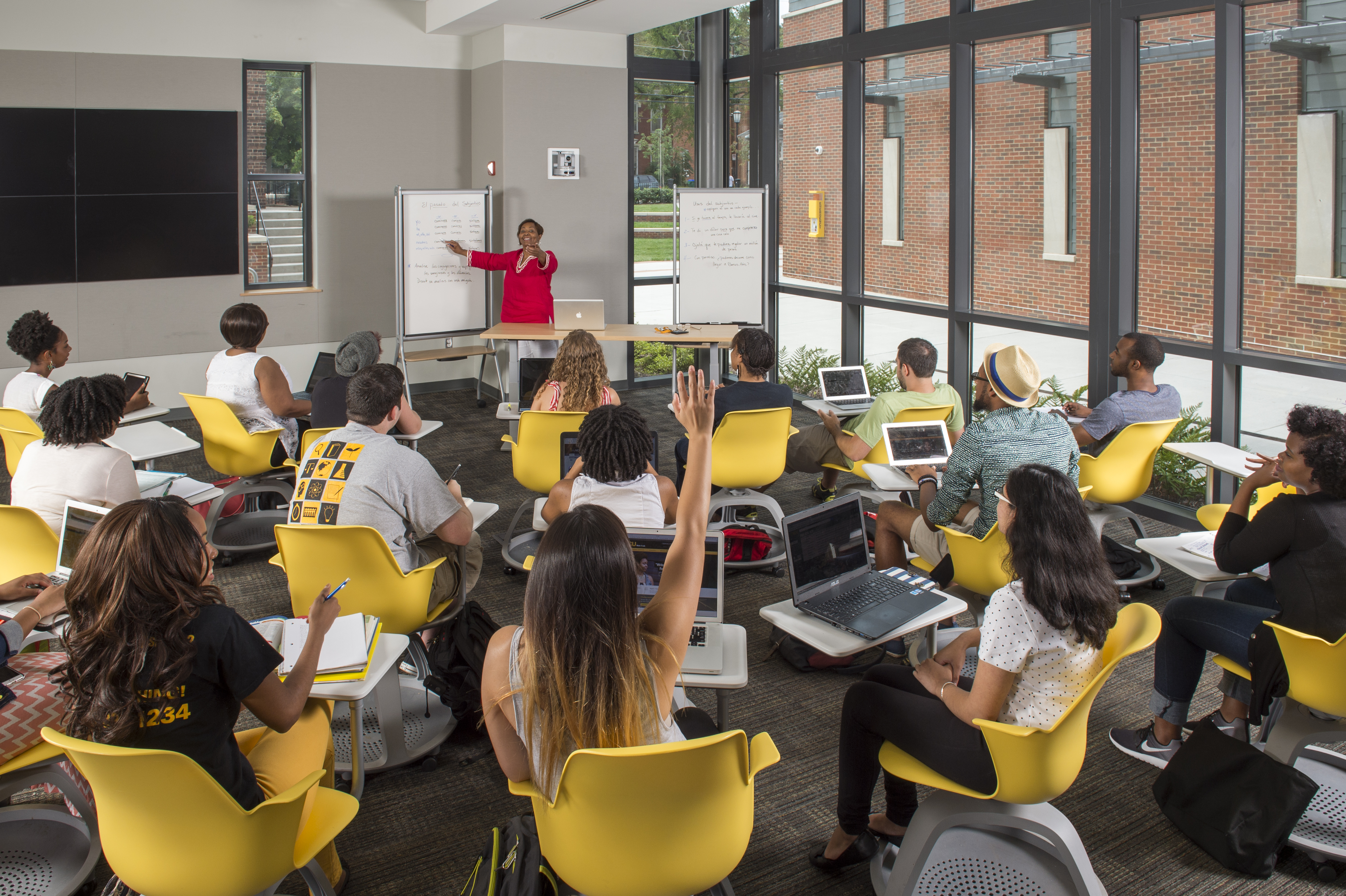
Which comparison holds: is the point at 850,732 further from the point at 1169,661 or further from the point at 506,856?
the point at 1169,661

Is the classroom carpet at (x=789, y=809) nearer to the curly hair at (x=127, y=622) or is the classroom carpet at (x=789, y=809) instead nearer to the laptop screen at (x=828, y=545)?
the laptop screen at (x=828, y=545)

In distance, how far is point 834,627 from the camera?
9.49 ft

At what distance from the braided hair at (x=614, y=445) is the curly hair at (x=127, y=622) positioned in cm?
162

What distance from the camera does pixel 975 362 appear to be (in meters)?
6.99

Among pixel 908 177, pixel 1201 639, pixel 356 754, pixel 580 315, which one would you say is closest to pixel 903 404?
pixel 1201 639

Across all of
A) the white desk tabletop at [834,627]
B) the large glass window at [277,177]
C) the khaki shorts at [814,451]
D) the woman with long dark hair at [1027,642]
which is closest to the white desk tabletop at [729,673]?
the white desk tabletop at [834,627]

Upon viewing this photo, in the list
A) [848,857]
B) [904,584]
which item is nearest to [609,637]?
[848,857]

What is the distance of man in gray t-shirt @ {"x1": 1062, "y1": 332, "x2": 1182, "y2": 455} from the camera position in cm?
484

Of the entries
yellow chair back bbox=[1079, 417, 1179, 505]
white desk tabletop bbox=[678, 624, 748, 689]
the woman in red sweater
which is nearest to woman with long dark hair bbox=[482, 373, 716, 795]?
white desk tabletop bbox=[678, 624, 748, 689]

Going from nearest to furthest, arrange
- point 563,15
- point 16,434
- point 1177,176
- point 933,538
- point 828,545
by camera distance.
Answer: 1. point 828,545
2. point 933,538
3. point 16,434
4. point 1177,176
5. point 563,15

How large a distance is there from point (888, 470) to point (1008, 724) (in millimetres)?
2161

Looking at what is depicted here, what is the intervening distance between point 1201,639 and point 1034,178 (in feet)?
13.1

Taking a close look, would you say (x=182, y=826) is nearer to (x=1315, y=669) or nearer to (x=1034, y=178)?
(x=1315, y=669)

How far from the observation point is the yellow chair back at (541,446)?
460cm
